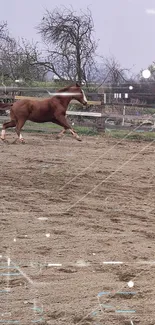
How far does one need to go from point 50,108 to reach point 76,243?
18.5 feet

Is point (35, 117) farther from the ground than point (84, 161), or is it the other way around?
point (35, 117)

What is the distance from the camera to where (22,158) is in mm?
8234

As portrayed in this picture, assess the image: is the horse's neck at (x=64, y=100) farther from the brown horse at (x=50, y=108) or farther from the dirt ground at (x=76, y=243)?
the dirt ground at (x=76, y=243)

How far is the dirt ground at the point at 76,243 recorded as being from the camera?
2.61 metres

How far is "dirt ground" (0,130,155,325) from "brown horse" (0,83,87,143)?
4.66 feet

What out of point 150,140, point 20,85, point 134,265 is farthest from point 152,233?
point 20,85

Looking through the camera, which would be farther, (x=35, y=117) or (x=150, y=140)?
(x=150, y=140)

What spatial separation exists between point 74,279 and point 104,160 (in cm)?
553

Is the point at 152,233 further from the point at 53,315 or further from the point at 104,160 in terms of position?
the point at 104,160

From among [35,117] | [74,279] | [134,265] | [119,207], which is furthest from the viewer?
[35,117]

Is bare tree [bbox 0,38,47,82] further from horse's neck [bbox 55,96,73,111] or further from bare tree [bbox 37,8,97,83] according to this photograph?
horse's neck [bbox 55,96,73,111]

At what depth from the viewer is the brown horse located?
865 cm

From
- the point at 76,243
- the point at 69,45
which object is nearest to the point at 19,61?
the point at 69,45

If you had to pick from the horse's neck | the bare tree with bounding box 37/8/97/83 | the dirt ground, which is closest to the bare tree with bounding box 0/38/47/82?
the bare tree with bounding box 37/8/97/83
